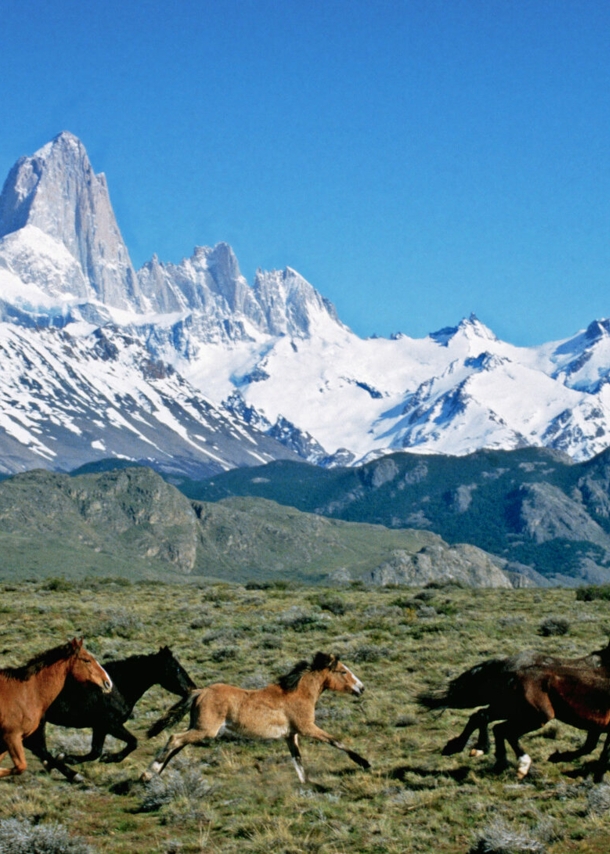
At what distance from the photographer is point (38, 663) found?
52.1 feet

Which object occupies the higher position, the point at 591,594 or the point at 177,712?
the point at 591,594

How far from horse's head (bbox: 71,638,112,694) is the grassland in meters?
1.84

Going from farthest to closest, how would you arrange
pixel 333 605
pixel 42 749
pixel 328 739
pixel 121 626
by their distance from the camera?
pixel 333 605 → pixel 121 626 → pixel 328 739 → pixel 42 749

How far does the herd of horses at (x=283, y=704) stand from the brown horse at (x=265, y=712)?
2 centimetres

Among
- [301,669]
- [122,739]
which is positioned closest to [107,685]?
[122,739]

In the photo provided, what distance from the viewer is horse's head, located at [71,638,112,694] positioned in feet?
52.7

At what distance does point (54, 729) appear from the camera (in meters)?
20.9

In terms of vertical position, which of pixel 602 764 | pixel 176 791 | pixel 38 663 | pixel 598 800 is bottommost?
pixel 176 791

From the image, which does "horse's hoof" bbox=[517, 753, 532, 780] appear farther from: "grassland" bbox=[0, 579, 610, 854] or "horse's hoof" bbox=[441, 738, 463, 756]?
"horse's hoof" bbox=[441, 738, 463, 756]

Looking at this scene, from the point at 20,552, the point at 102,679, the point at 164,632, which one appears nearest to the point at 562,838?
the point at 102,679

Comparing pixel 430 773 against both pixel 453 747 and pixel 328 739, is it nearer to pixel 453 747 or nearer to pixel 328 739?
pixel 453 747

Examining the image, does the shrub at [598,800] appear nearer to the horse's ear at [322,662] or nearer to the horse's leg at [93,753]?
the horse's ear at [322,662]

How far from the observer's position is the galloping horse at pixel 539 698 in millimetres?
15289

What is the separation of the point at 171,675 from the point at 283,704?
9.29 ft
